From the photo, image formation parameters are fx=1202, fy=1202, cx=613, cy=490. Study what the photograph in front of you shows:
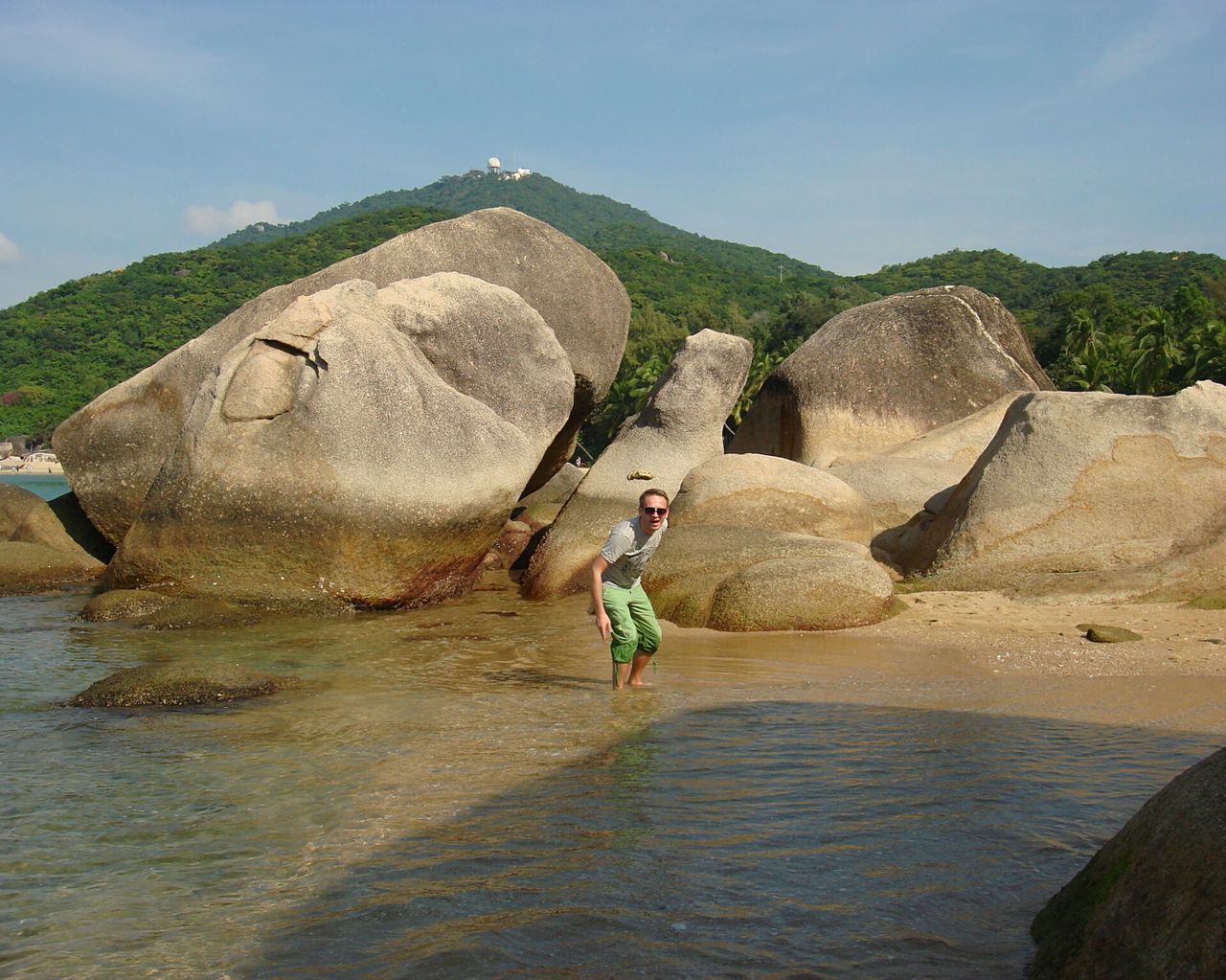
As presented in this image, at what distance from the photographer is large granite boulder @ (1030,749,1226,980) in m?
2.61

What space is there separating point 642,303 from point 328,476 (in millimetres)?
53496

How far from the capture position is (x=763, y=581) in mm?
9789

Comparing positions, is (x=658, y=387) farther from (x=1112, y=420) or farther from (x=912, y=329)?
(x=1112, y=420)

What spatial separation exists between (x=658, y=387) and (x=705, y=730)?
384 inches

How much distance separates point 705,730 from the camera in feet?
20.9

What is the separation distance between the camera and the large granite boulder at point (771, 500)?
11.8 meters

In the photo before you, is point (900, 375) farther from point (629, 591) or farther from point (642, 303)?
point (642, 303)

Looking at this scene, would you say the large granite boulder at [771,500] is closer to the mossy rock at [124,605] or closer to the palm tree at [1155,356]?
the mossy rock at [124,605]

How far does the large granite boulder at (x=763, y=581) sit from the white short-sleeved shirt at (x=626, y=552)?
7.55ft

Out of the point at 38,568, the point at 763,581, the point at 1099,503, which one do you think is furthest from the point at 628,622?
the point at 38,568

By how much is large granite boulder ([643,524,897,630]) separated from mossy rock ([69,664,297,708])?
3690 millimetres

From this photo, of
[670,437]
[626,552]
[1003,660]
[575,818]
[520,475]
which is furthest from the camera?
[670,437]

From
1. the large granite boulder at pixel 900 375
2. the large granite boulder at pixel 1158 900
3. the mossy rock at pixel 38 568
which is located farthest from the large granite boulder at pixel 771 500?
the large granite boulder at pixel 1158 900

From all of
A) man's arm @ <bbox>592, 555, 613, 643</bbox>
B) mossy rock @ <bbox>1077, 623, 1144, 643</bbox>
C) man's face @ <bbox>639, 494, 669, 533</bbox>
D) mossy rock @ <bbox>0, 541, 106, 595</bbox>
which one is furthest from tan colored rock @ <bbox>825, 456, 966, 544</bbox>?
mossy rock @ <bbox>0, 541, 106, 595</bbox>
